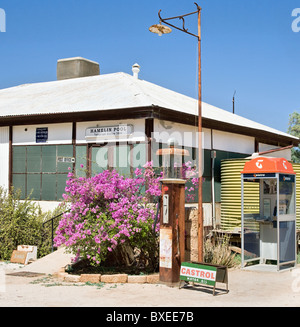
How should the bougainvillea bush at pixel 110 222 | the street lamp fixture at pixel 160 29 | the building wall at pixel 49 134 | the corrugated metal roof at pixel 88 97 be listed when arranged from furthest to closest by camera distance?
1. the building wall at pixel 49 134
2. the corrugated metal roof at pixel 88 97
3. the street lamp fixture at pixel 160 29
4. the bougainvillea bush at pixel 110 222

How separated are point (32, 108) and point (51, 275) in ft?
24.9

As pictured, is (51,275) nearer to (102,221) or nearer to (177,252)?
(102,221)

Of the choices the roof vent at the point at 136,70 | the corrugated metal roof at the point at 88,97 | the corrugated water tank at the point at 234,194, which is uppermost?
the roof vent at the point at 136,70

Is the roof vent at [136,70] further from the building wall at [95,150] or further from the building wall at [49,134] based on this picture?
the building wall at [49,134]

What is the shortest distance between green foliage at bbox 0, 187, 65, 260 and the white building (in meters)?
1.35

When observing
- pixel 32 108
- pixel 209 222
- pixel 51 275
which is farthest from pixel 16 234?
pixel 209 222

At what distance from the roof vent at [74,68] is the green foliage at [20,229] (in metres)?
8.35

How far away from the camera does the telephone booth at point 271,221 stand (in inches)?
476

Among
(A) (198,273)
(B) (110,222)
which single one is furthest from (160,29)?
(A) (198,273)

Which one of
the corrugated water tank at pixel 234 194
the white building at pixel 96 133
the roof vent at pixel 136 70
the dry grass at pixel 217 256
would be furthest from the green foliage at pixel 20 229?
the roof vent at pixel 136 70

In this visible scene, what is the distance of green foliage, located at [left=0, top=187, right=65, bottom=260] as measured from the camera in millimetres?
14711

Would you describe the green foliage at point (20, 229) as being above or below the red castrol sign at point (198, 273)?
above

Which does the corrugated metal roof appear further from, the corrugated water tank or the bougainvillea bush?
the bougainvillea bush

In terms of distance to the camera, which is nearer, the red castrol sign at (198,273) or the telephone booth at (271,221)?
the red castrol sign at (198,273)
